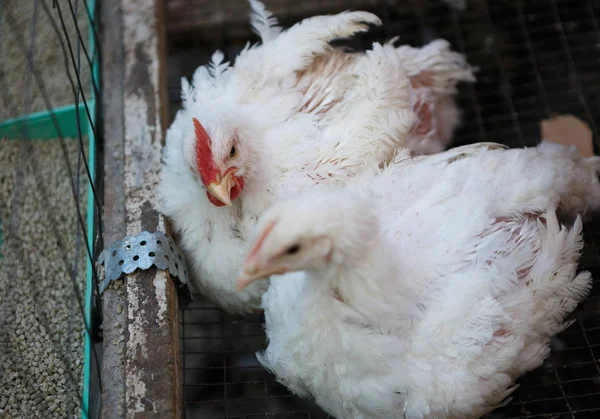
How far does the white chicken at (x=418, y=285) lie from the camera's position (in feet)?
4.77

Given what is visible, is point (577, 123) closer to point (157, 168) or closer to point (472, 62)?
point (472, 62)

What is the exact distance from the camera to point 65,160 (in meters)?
2.45

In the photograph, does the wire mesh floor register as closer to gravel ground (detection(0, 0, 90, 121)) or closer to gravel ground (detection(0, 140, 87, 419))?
gravel ground (detection(0, 140, 87, 419))

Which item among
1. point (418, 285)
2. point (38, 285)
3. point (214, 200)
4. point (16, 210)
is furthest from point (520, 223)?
point (16, 210)

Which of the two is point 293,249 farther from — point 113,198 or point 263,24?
point 263,24

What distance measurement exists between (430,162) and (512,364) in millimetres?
620

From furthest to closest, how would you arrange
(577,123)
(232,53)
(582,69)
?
(232,53) < (582,69) < (577,123)

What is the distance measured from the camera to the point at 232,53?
3.00 m

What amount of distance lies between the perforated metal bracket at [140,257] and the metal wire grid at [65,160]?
0.16 feet

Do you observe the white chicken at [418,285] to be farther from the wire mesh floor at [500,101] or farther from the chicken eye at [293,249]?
the wire mesh floor at [500,101]

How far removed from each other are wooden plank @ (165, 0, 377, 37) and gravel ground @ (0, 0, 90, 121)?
Result: 1.84 ft

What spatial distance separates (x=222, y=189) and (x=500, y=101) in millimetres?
1552

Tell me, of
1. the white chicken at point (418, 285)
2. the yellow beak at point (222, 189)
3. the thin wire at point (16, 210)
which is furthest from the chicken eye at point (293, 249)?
the thin wire at point (16, 210)

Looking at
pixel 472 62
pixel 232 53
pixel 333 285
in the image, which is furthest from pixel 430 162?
pixel 232 53
